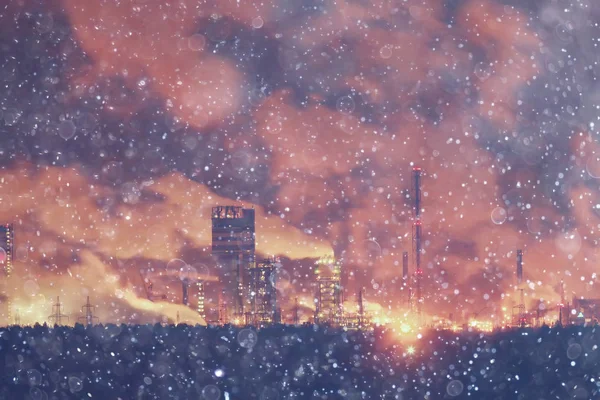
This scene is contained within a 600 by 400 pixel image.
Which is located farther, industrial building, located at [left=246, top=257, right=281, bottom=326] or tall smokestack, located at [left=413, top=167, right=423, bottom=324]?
industrial building, located at [left=246, top=257, right=281, bottom=326]

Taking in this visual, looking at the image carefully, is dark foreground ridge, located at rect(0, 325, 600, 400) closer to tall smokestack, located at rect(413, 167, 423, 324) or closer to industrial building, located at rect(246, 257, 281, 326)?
tall smokestack, located at rect(413, 167, 423, 324)

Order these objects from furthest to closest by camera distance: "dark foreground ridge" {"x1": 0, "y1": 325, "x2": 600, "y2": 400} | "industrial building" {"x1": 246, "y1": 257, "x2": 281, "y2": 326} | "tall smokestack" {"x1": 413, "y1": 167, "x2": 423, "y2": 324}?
1. "industrial building" {"x1": 246, "y1": 257, "x2": 281, "y2": 326}
2. "tall smokestack" {"x1": 413, "y1": 167, "x2": 423, "y2": 324}
3. "dark foreground ridge" {"x1": 0, "y1": 325, "x2": 600, "y2": 400}

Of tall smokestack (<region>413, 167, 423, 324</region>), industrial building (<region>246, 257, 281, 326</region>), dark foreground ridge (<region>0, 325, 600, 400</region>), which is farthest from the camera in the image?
industrial building (<region>246, 257, 281, 326</region>)

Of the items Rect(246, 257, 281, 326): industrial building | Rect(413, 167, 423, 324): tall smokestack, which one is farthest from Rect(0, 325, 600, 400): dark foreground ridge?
Rect(246, 257, 281, 326): industrial building

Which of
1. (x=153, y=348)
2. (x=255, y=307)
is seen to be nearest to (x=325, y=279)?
(x=255, y=307)

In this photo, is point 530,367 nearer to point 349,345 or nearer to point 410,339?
point 349,345

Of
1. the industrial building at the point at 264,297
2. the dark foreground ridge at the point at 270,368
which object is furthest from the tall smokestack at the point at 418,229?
the dark foreground ridge at the point at 270,368

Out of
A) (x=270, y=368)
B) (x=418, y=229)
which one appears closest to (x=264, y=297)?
(x=418, y=229)
